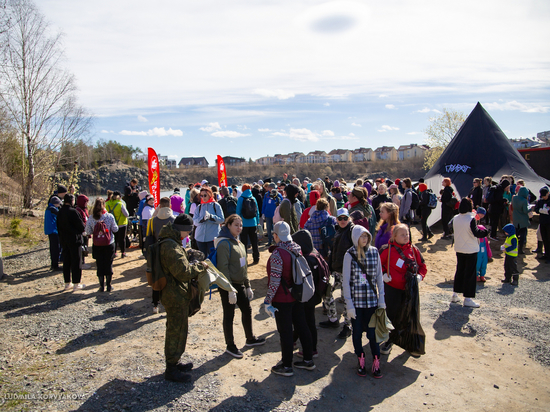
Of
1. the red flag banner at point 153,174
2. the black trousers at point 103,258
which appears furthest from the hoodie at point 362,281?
the red flag banner at point 153,174

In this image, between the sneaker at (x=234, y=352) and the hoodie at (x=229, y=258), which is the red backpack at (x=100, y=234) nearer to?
the hoodie at (x=229, y=258)

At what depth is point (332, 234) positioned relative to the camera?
5.14 metres

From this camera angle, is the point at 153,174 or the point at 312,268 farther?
the point at 153,174

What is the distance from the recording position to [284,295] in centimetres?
364

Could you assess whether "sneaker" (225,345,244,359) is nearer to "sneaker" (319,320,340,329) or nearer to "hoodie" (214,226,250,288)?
"hoodie" (214,226,250,288)

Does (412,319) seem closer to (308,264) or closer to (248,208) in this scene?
(308,264)

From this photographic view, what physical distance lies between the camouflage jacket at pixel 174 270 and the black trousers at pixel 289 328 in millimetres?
982

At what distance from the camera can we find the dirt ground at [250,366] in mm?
3426

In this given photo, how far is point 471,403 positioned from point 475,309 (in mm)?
2739

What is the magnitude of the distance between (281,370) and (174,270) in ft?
5.51

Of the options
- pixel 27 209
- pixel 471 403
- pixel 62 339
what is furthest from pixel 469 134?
pixel 27 209

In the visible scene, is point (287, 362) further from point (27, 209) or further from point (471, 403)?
point (27, 209)

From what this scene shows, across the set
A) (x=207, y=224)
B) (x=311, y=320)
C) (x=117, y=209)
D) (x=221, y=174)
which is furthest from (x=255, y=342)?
(x=221, y=174)

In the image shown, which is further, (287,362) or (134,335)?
(134,335)
